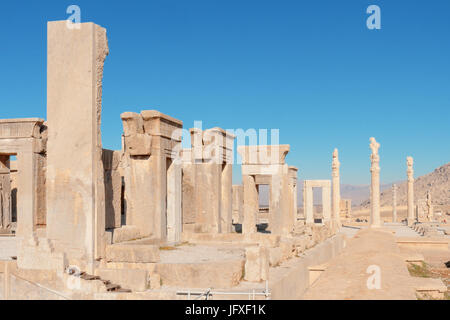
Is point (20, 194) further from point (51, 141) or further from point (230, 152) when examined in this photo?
point (230, 152)

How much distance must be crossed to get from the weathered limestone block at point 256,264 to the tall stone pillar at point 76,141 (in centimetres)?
294

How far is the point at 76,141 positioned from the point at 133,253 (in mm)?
2354

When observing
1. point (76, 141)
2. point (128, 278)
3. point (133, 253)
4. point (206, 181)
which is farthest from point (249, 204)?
point (128, 278)

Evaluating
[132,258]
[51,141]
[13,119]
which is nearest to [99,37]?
[51,141]

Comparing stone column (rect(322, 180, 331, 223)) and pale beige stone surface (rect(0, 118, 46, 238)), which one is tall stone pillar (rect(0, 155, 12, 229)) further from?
stone column (rect(322, 180, 331, 223))

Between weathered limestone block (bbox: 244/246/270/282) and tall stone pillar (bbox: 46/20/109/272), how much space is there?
9.65 feet

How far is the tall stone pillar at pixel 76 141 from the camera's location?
909 cm

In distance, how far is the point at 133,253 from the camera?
347 inches

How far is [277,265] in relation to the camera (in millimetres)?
9930

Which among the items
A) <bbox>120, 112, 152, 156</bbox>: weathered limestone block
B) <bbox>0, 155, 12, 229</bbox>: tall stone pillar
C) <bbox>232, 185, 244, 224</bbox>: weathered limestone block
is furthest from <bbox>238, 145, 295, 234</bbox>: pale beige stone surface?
<bbox>232, 185, 244, 224</bbox>: weathered limestone block

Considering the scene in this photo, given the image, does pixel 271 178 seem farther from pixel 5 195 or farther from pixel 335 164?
pixel 335 164

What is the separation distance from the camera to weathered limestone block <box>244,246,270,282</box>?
8.04 m

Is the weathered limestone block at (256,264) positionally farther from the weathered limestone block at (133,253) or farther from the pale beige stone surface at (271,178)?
the pale beige stone surface at (271,178)
